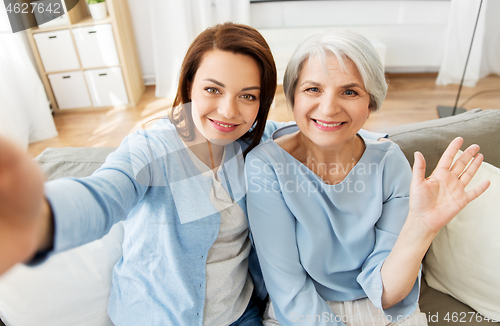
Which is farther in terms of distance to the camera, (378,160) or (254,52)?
(378,160)

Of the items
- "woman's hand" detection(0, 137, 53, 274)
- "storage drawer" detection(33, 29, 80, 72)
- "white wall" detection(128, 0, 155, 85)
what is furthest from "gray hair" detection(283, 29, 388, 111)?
"white wall" detection(128, 0, 155, 85)

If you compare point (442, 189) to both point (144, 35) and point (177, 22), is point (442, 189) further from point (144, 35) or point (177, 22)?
point (144, 35)

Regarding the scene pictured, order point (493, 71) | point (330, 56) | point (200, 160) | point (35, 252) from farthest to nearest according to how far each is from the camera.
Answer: point (493, 71), point (200, 160), point (330, 56), point (35, 252)

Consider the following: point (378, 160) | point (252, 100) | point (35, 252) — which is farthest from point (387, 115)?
point (35, 252)

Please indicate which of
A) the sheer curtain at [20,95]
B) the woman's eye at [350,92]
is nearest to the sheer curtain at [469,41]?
the woman's eye at [350,92]

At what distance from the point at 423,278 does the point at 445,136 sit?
0.55 meters

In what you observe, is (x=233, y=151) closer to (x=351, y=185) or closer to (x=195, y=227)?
(x=195, y=227)

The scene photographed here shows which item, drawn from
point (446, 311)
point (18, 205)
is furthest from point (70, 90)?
point (446, 311)

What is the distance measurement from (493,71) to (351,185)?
10.5 ft

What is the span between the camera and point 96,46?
315cm

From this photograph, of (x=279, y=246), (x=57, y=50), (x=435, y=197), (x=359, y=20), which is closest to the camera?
(x=435, y=197)

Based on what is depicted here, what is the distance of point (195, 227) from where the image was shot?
859 millimetres

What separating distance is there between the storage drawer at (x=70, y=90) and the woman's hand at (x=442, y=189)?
3396 mm

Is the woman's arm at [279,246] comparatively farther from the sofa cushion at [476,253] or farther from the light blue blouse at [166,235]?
the sofa cushion at [476,253]
